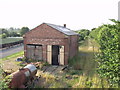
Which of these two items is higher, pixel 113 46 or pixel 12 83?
pixel 113 46

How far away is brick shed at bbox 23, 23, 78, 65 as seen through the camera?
70.0 feet

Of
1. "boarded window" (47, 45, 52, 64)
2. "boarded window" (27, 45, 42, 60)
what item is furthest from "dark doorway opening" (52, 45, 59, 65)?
"boarded window" (27, 45, 42, 60)

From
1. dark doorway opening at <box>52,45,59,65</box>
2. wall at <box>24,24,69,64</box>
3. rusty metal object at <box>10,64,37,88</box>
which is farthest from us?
dark doorway opening at <box>52,45,59,65</box>

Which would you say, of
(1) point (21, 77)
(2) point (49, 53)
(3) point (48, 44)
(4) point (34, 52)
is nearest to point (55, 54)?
(2) point (49, 53)

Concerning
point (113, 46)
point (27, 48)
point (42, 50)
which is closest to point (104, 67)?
point (113, 46)

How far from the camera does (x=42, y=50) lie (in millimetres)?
22469

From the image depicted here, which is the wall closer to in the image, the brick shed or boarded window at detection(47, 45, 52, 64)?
the brick shed

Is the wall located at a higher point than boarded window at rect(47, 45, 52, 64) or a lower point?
higher

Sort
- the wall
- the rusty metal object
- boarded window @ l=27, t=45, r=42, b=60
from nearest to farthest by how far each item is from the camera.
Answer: the rusty metal object < the wall < boarded window @ l=27, t=45, r=42, b=60

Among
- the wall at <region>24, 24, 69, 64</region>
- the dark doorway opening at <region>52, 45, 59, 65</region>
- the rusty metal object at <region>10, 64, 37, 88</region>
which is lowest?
the rusty metal object at <region>10, 64, 37, 88</region>

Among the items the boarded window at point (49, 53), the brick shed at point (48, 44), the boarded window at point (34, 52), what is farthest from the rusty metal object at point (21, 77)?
the boarded window at point (34, 52)

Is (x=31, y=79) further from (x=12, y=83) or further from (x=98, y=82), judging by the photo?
(x=98, y=82)

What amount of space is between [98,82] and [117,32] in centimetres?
770

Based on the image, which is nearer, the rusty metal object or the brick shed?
the rusty metal object
